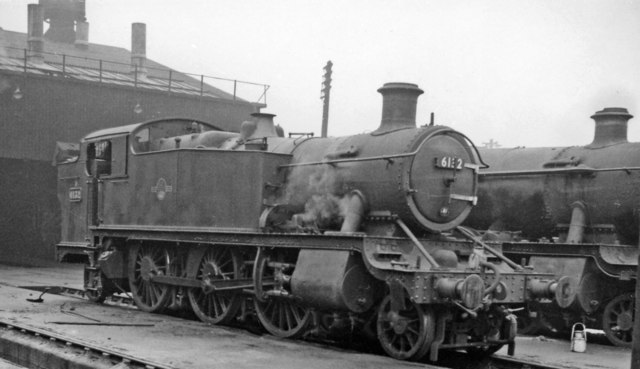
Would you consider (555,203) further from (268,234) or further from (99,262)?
(99,262)

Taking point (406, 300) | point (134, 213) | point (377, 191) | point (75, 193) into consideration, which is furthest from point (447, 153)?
point (75, 193)

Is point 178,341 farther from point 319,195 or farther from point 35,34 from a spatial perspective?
point 35,34

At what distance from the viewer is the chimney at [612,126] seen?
1177cm

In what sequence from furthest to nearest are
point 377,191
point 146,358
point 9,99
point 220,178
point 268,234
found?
1. point 9,99
2. point 220,178
3. point 268,234
4. point 377,191
5. point 146,358

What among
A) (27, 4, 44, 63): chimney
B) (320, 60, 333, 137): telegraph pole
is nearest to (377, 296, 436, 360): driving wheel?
(320, 60, 333, 137): telegraph pole

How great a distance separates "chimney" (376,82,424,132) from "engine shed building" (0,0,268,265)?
55.2 ft

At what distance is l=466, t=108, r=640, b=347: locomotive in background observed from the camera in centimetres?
1109

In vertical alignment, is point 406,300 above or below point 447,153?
below

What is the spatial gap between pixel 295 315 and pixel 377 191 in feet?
6.02

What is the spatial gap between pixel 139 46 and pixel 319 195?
22.5 m

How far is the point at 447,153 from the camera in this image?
9188 millimetres

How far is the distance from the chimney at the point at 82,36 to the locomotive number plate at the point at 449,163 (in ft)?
93.5

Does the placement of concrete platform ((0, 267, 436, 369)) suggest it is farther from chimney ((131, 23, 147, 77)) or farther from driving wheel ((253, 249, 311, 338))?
chimney ((131, 23, 147, 77))

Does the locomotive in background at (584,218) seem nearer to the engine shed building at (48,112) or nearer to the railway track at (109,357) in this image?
the railway track at (109,357)
